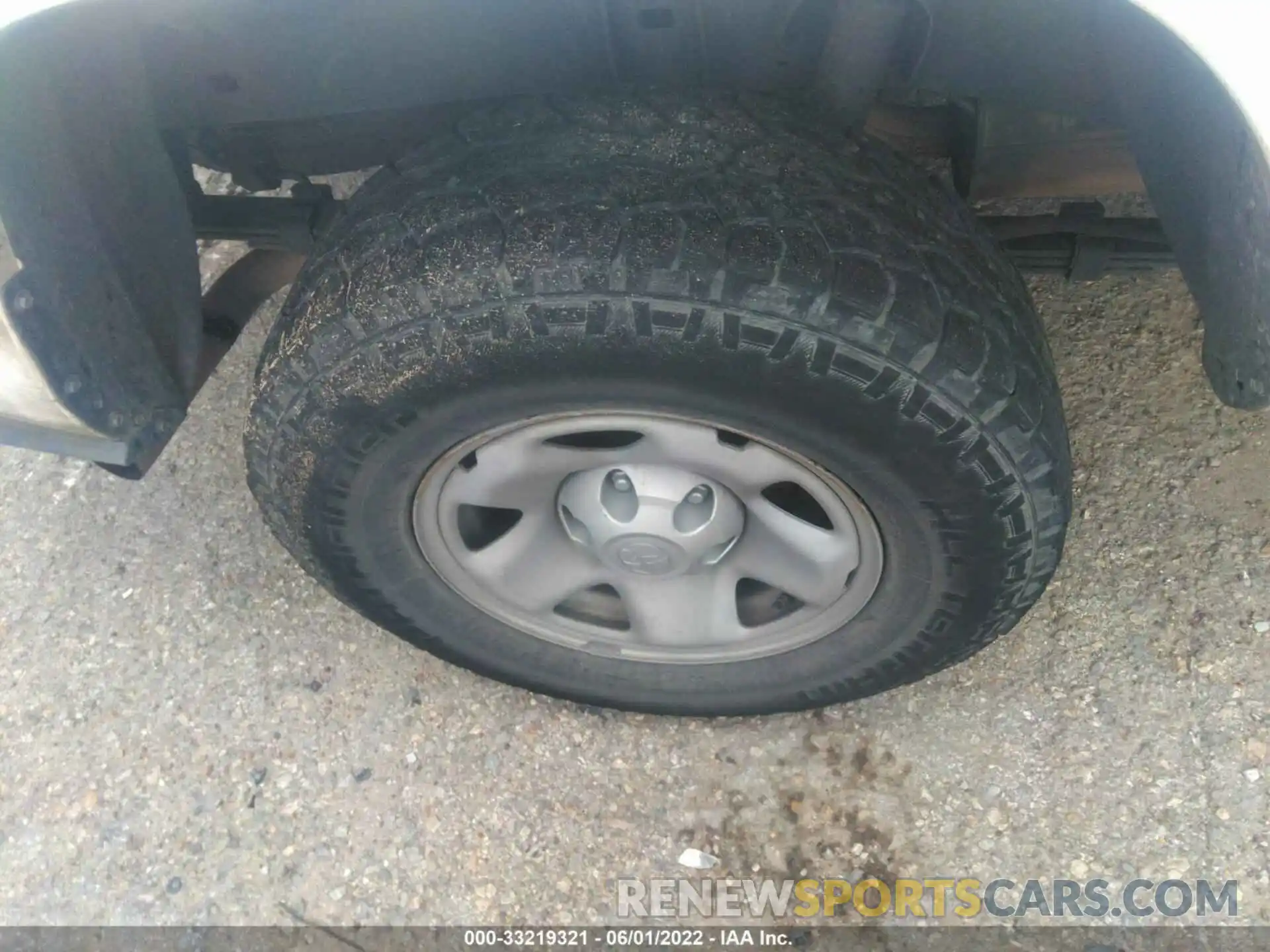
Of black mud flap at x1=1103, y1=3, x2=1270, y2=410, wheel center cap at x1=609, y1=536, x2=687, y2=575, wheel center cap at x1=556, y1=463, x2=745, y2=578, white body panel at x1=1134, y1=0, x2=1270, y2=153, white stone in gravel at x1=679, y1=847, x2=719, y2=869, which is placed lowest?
white stone in gravel at x1=679, y1=847, x2=719, y2=869

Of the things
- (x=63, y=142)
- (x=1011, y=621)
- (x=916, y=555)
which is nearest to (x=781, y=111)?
(x=916, y=555)

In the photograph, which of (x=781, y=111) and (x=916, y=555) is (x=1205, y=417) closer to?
(x=916, y=555)

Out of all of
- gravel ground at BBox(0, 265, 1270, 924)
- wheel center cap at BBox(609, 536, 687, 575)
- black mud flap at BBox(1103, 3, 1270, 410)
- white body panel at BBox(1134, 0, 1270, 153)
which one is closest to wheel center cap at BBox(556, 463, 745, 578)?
wheel center cap at BBox(609, 536, 687, 575)

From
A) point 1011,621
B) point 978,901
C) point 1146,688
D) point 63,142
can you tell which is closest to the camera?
point 63,142

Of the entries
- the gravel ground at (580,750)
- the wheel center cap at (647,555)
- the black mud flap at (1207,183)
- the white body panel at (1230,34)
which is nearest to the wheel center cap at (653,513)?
the wheel center cap at (647,555)

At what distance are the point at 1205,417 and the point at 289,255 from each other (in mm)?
2175

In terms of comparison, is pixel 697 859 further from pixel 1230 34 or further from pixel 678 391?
pixel 1230 34

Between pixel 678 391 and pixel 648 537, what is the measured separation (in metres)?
0.41

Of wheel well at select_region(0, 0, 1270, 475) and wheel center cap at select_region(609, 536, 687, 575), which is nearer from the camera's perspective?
wheel well at select_region(0, 0, 1270, 475)

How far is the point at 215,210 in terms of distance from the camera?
2172 mm

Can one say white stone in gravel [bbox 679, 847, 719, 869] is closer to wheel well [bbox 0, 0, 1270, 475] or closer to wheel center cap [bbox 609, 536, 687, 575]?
wheel center cap [bbox 609, 536, 687, 575]

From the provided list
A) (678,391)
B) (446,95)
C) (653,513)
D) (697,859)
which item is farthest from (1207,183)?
(697,859)

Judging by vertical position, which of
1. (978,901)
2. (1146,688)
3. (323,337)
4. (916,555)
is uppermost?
(323,337)

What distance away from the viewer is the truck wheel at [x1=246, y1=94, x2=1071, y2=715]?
4.66 ft
